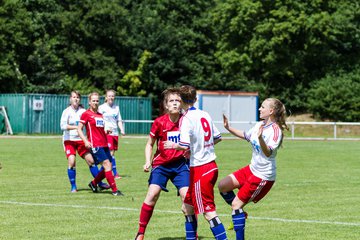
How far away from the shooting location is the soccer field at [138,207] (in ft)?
38.9

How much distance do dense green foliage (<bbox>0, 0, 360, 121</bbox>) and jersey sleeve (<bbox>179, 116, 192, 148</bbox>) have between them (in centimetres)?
4972

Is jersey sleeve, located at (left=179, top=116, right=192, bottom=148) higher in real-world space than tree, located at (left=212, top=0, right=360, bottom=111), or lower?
lower

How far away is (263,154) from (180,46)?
182 feet

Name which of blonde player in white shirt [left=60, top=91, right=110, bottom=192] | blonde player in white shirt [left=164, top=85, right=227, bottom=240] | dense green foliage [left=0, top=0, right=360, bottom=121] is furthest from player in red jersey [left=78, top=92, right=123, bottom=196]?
dense green foliage [left=0, top=0, right=360, bottom=121]

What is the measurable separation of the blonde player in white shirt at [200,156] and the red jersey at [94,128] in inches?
284

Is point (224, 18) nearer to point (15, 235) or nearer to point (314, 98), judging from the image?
point (314, 98)

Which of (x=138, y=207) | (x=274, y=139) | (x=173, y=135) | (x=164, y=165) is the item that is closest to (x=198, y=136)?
(x=274, y=139)

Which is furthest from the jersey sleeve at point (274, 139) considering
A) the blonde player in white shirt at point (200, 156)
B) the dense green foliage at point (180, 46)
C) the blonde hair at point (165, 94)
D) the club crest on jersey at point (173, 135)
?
the dense green foliage at point (180, 46)

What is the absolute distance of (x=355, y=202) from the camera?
16.0 metres

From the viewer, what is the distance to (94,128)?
1717cm

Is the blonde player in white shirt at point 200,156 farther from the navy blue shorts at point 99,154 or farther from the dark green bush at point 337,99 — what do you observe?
the dark green bush at point 337,99

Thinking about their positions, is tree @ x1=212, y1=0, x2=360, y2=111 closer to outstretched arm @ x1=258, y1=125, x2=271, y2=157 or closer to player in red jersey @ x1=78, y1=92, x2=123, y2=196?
player in red jersey @ x1=78, y1=92, x2=123, y2=196

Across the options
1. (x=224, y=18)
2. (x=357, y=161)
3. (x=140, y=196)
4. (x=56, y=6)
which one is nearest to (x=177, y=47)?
(x=224, y=18)

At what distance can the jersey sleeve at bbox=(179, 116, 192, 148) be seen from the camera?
9742 millimetres
